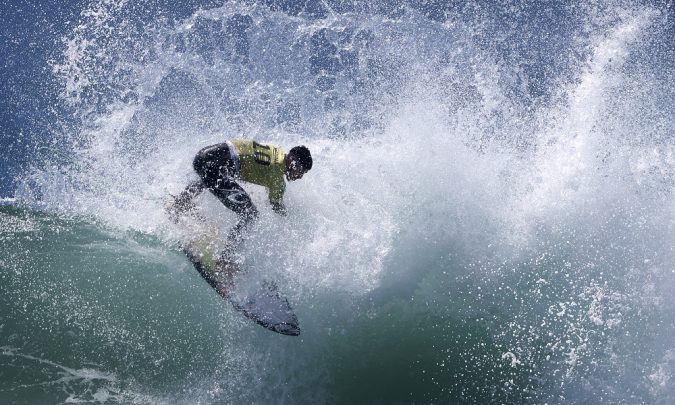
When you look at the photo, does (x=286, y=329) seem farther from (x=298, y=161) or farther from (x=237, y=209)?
(x=298, y=161)

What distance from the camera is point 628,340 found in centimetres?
657

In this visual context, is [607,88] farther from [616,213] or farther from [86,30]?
[86,30]

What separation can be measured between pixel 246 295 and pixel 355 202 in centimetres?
198

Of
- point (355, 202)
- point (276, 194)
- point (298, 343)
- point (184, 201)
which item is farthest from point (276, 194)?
point (298, 343)

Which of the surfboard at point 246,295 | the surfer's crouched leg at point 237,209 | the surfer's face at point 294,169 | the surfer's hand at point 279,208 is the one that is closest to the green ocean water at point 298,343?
the surfboard at point 246,295

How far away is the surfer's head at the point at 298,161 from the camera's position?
6.09 metres

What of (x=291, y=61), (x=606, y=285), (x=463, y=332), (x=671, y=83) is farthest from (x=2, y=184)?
(x=671, y=83)

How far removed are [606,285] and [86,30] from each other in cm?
968

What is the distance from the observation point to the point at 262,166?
6.14m

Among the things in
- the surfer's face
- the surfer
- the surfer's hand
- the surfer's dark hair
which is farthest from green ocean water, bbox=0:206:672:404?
the surfer's dark hair

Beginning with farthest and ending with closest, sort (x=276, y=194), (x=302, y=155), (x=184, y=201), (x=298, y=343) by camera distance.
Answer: (x=184, y=201) → (x=298, y=343) → (x=276, y=194) → (x=302, y=155)

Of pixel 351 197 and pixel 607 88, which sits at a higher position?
pixel 607 88

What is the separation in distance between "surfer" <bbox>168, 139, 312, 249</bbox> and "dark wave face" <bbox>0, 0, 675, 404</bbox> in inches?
20.9

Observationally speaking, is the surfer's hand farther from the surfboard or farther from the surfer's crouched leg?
the surfboard
